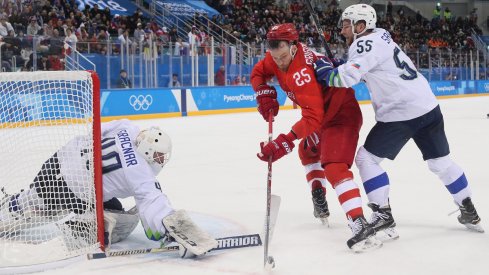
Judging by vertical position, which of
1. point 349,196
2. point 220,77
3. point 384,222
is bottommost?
point 384,222

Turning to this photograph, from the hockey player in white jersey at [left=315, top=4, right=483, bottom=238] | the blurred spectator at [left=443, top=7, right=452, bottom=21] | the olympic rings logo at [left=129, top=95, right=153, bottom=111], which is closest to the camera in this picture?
the hockey player in white jersey at [left=315, top=4, right=483, bottom=238]

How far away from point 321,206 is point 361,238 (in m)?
0.65

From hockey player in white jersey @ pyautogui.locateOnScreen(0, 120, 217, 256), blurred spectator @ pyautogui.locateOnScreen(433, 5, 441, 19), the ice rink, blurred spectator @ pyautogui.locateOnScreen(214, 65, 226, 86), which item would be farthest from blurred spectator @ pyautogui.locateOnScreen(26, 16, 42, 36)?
blurred spectator @ pyautogui.locateOnScreen(433, 5, 441, 19)

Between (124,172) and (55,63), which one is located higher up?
(55,63)

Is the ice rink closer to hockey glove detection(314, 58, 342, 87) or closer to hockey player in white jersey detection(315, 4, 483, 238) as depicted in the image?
hockey player in white jersey detection(315, 4, 483, 238)

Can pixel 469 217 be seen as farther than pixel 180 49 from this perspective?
No

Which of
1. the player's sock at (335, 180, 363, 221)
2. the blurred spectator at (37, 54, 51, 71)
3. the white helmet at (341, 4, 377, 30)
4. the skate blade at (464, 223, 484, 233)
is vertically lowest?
the skate blade at (464, 223, 484, 233)

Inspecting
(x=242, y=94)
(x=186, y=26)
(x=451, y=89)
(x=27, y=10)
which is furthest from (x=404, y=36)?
(x=27, y=10)

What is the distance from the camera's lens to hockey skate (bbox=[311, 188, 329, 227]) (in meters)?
3.92

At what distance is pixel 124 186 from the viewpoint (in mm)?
3238

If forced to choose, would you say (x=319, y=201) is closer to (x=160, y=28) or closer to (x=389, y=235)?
(x=389, y=235)

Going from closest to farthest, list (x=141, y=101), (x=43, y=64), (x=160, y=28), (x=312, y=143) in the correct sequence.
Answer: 1. (x=312, y=143)
2. (x=43, y=64)
3. (x=141, y=101)
4. (x=160, y=28)

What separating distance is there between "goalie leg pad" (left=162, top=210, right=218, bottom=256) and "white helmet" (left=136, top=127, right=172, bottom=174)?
0.27 meters

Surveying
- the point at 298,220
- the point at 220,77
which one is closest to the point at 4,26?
the point at 220,77
